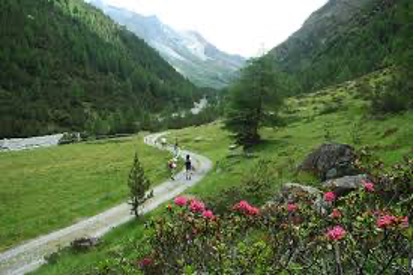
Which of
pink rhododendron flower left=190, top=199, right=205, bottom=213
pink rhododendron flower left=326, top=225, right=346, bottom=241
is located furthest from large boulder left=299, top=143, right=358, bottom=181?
pink rhododendron flower left=326, top=225, right=346, bottom=241

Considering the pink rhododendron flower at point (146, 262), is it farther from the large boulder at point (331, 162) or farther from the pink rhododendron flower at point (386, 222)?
the large boulder at point (331, 162)

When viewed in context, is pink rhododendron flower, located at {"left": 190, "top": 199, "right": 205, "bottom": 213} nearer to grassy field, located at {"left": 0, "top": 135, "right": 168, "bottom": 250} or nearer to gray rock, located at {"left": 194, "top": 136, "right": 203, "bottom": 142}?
grassy field, located at {"left": 0, "top": 135, "right": 168, "bottom": 250}

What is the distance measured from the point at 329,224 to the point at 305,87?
181 meters

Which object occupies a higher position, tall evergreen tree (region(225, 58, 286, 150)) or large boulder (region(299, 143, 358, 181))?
tall evergreen tree (region(225, 58, 286, 150))

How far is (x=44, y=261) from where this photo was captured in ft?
110

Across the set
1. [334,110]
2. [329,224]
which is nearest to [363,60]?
[334,110]

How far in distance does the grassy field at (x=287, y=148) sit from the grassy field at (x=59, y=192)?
295 inches

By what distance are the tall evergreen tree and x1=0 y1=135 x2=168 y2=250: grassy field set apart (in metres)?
10.2

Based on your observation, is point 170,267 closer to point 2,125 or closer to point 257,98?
point 257,98

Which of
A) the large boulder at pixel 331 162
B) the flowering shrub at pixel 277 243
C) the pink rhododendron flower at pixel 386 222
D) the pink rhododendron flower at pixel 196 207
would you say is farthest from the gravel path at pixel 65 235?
the pink rhododendron flower at pixel 386 222

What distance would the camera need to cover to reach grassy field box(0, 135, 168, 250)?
147ft

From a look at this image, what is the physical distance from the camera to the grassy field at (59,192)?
44.8 m

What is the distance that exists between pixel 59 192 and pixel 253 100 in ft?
78.3

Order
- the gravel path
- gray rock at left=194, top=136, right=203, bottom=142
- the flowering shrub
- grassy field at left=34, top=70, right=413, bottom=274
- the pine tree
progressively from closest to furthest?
1. the flowering shrub
2. grassy field at left=34, top=70, right=413, bottom=274
3. the gravel path
4. the pine tree
5. gray rock at left=194, top=136, right=203, bottom=142
